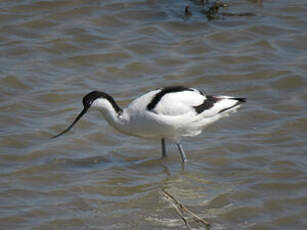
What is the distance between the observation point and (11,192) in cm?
613

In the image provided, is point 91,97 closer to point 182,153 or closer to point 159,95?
point 159,95

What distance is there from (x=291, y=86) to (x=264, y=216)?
3193 millimetres

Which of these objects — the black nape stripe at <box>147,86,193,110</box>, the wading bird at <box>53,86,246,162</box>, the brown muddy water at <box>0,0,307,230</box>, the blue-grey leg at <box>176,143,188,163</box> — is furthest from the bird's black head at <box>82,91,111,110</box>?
the blue-grey leg at <box>176,143,188,163</box>

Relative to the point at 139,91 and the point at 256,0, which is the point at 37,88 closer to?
the point at 139,91

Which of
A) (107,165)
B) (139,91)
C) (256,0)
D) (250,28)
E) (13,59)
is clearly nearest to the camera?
(107,165)

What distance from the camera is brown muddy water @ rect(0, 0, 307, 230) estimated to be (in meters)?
5.88

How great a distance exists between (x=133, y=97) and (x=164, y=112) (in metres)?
1.64

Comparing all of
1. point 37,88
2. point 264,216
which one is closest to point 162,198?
point 264,216

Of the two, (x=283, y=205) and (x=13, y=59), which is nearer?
(x=283, y=205)

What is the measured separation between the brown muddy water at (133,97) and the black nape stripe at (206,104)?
20.0 inches

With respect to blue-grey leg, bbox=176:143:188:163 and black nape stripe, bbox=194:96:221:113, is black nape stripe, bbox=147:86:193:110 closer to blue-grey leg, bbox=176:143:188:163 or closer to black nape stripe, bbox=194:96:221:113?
black nape stripe, bbox=194:96:221:113

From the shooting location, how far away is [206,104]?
6.91 m

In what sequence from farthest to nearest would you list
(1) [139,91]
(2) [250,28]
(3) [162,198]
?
(2) [250,28] < (1) [139,91] < (3) [162,198]

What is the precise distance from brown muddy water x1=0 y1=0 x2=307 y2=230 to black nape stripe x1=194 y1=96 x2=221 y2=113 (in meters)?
0.51
